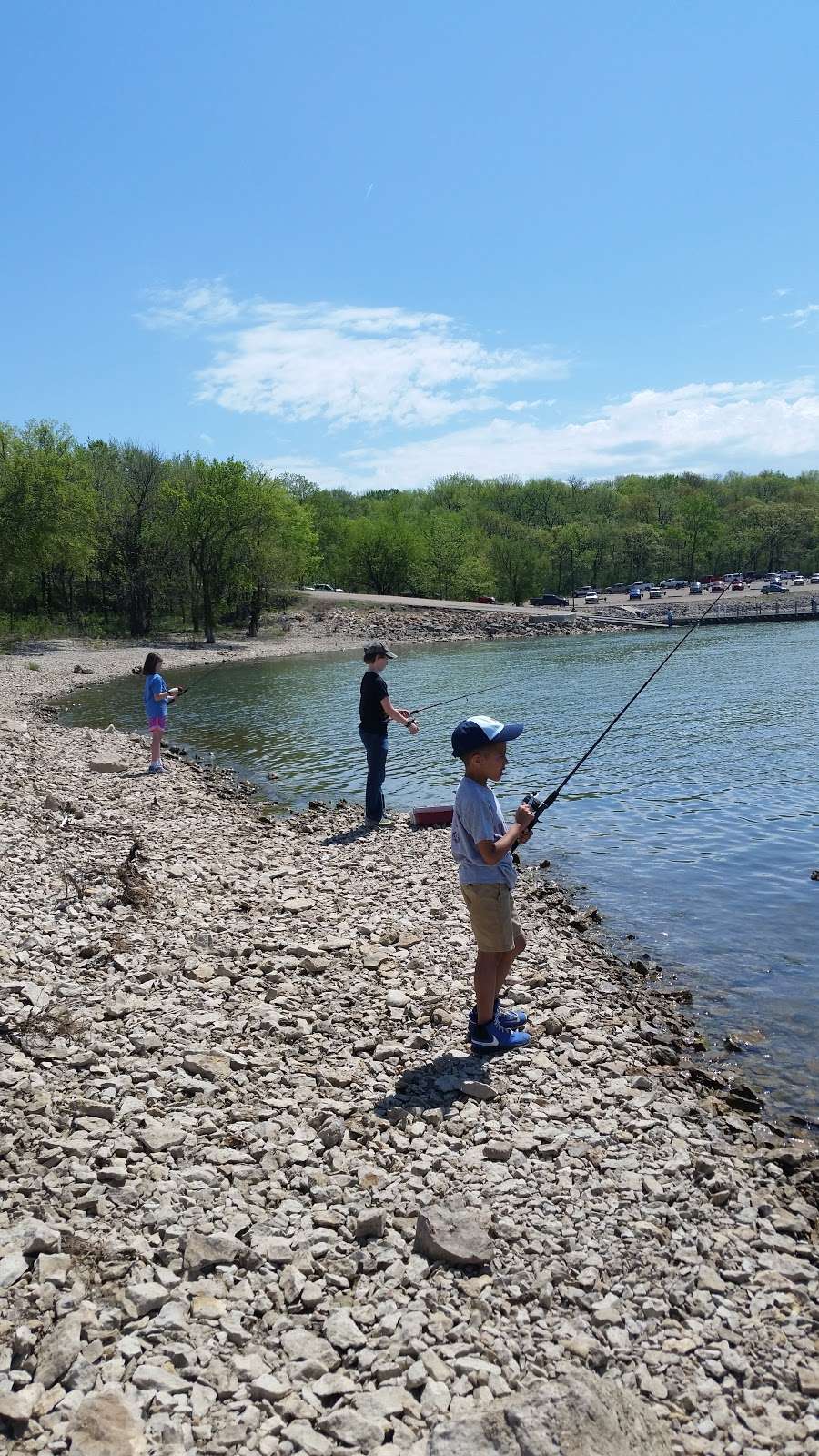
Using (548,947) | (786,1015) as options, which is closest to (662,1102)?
(786,1015)

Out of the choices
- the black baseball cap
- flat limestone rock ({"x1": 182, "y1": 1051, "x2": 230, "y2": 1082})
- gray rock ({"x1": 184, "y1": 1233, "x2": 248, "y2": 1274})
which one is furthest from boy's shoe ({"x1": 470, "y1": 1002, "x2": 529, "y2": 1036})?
the black baseball cap

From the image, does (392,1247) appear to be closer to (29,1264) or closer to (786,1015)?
(29,1264)

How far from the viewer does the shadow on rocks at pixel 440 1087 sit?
6.48 m

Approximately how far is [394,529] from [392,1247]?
99343mm

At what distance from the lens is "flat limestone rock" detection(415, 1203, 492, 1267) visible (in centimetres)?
488

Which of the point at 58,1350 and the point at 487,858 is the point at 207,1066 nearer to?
the point at 487,858

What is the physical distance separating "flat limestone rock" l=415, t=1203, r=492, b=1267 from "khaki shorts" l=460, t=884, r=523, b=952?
82.3 inches

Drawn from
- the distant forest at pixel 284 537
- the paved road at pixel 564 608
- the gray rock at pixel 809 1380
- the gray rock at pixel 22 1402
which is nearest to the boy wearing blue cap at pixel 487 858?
the gray rock at pixel 809 1380

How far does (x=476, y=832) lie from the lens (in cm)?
671

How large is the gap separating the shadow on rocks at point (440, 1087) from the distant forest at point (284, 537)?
50.9 metres

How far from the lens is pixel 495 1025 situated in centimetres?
741

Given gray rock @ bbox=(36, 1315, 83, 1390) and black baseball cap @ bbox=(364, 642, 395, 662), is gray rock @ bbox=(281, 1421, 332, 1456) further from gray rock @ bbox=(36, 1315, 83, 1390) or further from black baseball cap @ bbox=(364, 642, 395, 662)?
black baseball cap @ bbox=(364, 642, 395, 662)

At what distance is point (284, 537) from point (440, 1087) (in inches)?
2619

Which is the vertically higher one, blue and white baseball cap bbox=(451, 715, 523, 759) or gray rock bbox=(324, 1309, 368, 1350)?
blue and white baseball cap bbox=(451, 715, 523, 759)
